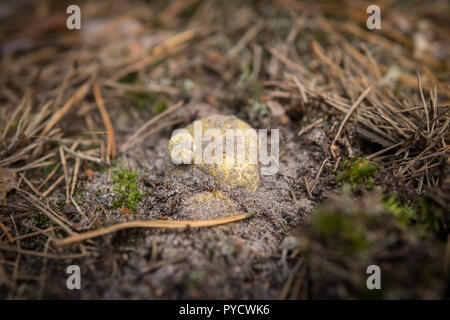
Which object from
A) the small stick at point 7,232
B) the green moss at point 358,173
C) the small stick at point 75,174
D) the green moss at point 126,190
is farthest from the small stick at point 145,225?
the green moss at point 358,173

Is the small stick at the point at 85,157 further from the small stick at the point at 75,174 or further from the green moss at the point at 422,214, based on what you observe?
the green moss at the point at 422,214

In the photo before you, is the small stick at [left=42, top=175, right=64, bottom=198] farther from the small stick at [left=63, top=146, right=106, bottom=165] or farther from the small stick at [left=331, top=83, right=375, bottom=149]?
the small stick at [left=331, top=83, right=375, bottom=149]

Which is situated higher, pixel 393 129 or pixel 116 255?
pixel 393 129

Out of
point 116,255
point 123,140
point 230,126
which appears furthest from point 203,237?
point 123,140

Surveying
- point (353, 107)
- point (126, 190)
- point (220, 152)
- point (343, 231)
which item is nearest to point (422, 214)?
point (343, 231)

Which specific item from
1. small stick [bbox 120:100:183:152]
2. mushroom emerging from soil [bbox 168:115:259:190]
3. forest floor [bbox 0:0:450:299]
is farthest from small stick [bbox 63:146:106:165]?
mushroom emerging from soil [bbox 168:115:259:190]

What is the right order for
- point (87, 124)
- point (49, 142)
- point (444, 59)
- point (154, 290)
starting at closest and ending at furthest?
point (154, 290) < point (49, 142) < point (87, 124) < point (444, 59)

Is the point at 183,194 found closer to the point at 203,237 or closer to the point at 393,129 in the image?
the point at 203,237
